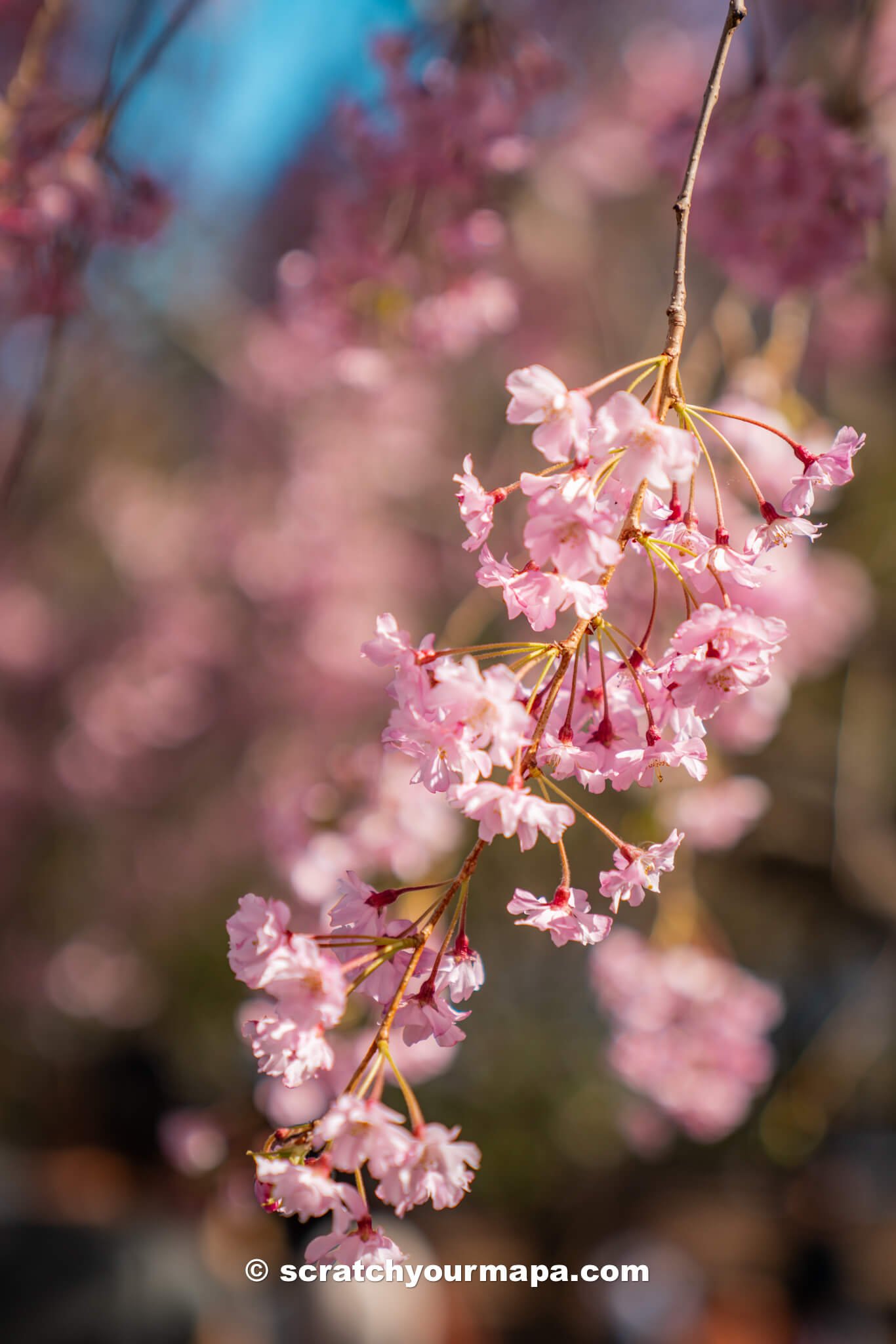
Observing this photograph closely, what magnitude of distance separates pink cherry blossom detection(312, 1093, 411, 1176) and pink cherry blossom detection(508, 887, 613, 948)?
0.44ft

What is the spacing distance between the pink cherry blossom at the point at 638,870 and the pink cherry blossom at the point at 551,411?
0.81ft

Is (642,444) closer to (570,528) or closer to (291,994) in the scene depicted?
(570,528)

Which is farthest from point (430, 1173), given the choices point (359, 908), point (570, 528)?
point (570, 528)

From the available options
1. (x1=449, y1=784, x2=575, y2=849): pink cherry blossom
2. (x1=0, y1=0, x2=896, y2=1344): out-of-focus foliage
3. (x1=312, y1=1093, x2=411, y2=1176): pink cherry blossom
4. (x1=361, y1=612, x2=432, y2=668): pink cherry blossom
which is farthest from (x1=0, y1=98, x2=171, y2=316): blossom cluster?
(x1=312, y1=1093, x2=411, y2=1176): pink cherry blossom

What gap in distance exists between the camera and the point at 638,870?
1.77 ft

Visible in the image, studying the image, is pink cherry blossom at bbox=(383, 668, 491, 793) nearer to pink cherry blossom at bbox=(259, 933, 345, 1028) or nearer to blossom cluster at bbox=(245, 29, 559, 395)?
pink cherry blossom at bbox=(259, 933, 345, 1028)

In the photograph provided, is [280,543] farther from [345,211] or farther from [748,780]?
[748,780]

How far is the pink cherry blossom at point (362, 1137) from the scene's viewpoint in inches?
17.7

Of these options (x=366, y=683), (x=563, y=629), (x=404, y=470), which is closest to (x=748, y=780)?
(x=563, y=629)

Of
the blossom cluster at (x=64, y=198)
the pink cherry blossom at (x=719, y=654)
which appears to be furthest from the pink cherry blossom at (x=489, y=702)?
the blossom cluster at (x=64, y=198)

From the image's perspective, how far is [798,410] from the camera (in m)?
1.29

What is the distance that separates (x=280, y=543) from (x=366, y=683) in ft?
2.06

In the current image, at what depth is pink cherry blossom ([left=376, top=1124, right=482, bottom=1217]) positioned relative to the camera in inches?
18.3

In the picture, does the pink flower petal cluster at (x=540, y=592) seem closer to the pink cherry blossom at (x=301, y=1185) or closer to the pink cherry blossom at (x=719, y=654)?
the pink cherry blossom at (x=719, y=654)
